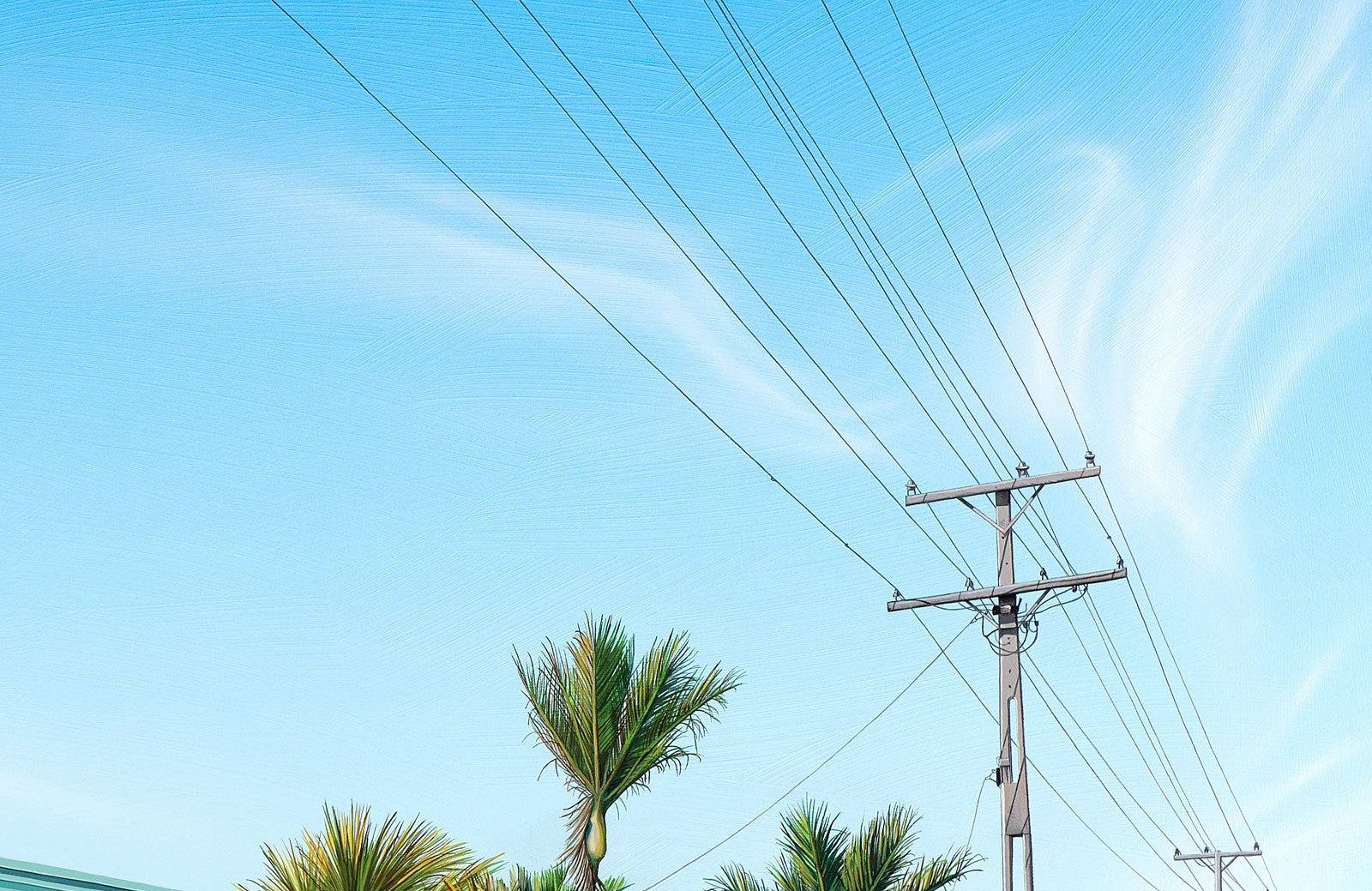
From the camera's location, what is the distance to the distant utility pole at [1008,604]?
16.5m

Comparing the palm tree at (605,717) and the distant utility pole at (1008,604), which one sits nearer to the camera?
the palm tree at (605,717)

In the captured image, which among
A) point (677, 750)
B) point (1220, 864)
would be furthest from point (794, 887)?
point (1220, 864)

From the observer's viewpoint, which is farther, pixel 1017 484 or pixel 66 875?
pixel 1017 484

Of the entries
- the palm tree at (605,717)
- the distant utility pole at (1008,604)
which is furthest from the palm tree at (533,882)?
the distant utility pole at (1008,604)

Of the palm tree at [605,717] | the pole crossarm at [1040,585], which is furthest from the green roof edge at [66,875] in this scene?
the pole crossarm at [1040,585]

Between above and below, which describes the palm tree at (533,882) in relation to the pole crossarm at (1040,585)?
below

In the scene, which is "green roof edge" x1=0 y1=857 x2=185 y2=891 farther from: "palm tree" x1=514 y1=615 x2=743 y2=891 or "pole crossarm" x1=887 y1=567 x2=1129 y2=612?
"pole crossarm" x1=887 y1=567 x2=1129 y2=612

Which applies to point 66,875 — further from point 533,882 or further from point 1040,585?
point 1040,585

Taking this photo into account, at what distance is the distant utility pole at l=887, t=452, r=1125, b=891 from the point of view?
651 inches

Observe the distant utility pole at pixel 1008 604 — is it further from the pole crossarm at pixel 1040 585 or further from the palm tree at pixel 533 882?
the palm tree at pixel 533 882

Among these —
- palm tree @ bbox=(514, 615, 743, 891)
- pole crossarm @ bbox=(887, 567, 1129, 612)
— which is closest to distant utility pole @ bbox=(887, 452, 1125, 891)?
pole crossarm @ bbox=(887, 567, 1129, 612)

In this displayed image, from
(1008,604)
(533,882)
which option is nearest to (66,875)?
(533,882)

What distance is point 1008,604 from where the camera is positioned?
18.0 meters

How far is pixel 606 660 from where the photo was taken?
10531 mm
